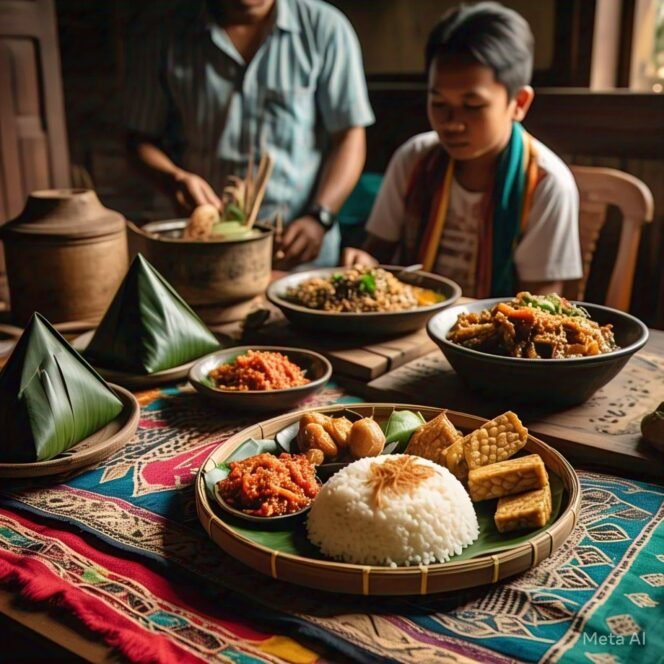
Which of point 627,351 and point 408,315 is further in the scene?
point 408,315

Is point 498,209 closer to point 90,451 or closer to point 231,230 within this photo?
point 231,230

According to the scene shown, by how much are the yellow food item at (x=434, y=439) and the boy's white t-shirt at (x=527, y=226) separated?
159cm

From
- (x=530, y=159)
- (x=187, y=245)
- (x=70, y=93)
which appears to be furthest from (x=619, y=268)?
(x=70, y=93)

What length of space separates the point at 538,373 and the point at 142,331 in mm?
867

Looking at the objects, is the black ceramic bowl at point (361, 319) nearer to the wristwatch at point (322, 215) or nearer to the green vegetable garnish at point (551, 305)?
the green vegetable garnish at point (551, 305)

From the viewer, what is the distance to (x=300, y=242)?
9.84 feet

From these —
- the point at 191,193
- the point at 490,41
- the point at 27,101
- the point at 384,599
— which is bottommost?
the point at 384,599

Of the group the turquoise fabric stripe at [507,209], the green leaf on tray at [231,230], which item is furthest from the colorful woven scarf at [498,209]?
the green leaf on tray at [231,230]

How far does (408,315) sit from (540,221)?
1.06 meters

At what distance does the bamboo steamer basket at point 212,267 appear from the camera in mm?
1988

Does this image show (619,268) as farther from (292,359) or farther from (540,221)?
(292,359)

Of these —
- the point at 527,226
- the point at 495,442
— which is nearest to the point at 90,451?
the point at 495,442

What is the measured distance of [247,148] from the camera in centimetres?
346

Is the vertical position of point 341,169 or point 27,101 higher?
point 27,101
